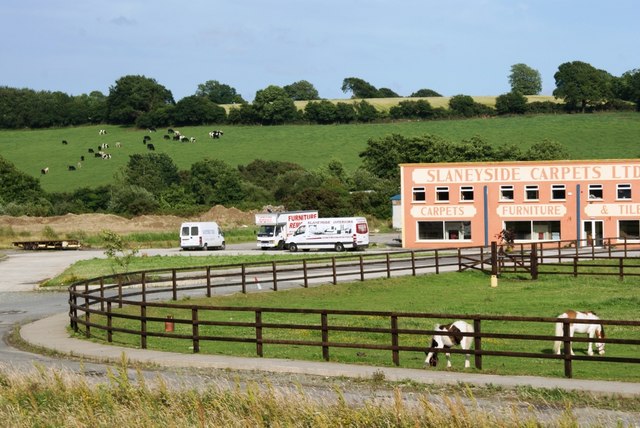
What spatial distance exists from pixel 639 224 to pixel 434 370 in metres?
56.3

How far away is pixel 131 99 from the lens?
185000 mm

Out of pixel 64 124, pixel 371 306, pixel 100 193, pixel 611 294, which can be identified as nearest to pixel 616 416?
pixel 371 306

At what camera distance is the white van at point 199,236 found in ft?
260

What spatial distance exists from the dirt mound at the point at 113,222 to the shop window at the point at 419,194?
33913 mm

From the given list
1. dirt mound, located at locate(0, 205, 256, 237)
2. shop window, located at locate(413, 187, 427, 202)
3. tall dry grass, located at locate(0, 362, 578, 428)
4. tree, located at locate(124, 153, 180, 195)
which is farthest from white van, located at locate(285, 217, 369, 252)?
tree, located at locate(124, 153, 180, 195)

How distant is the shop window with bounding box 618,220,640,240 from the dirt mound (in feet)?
151

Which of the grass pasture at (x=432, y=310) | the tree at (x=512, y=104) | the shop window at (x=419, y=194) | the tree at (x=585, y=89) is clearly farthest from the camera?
the tree at (x=512, y=104)

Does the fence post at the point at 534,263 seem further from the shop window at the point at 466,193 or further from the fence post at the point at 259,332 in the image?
the shop window at the point at 466,193

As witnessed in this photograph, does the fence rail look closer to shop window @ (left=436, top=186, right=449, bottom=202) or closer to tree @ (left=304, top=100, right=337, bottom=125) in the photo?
shop window @ (left=436, top=186, right=449, bottom=202)

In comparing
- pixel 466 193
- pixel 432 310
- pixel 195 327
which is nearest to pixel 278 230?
pixel 466 193

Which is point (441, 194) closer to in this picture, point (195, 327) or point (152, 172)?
point (195, 327)

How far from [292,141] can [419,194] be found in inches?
3346

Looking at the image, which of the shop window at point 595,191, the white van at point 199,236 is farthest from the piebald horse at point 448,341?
the white van at point 199,236

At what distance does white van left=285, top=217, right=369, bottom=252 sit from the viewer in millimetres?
72438
